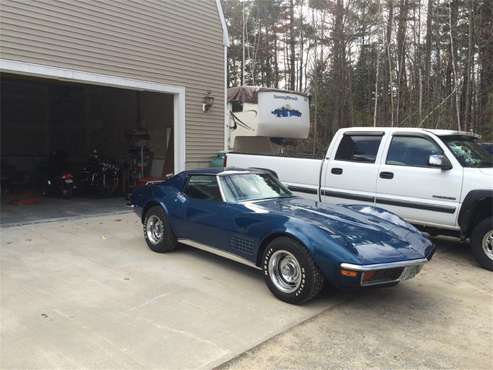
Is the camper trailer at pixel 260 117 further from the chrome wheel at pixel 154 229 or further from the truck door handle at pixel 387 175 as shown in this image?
the chrome wheel at pixel 154 229

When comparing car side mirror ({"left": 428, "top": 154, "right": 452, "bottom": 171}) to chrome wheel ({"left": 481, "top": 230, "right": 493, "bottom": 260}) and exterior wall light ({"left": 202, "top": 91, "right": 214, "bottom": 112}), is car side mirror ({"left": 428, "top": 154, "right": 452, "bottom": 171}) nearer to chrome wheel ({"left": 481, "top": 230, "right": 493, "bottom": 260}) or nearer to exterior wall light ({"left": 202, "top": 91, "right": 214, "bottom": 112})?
chrome wheel ({"left": 481, "top": 230, "right": 493, "bottom": 260})

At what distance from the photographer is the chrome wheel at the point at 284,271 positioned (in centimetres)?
412

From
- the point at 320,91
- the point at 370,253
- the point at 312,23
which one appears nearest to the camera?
the point at 370,253

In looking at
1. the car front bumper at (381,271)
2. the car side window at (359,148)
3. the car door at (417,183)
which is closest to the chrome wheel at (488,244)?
the car door at (417,183)

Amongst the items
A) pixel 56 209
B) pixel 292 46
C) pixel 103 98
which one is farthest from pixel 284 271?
pixel 292 46

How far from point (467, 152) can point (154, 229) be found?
458 centimetres

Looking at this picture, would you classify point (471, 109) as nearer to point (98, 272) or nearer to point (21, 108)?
point (98, 272)

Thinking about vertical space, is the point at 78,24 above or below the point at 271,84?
below

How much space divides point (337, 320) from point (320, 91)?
66.5 ft

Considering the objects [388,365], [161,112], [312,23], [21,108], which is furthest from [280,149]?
[312,23]

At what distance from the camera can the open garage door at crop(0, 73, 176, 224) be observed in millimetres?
11219

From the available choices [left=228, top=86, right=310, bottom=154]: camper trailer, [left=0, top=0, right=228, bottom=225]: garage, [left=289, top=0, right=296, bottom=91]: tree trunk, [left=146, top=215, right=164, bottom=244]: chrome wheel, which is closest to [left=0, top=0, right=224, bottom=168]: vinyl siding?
[left=0, top=0, right=228, bottom=225]: garage

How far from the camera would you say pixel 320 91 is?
22906 mm

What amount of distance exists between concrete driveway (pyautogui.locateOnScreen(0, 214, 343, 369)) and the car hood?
0.77 metres
